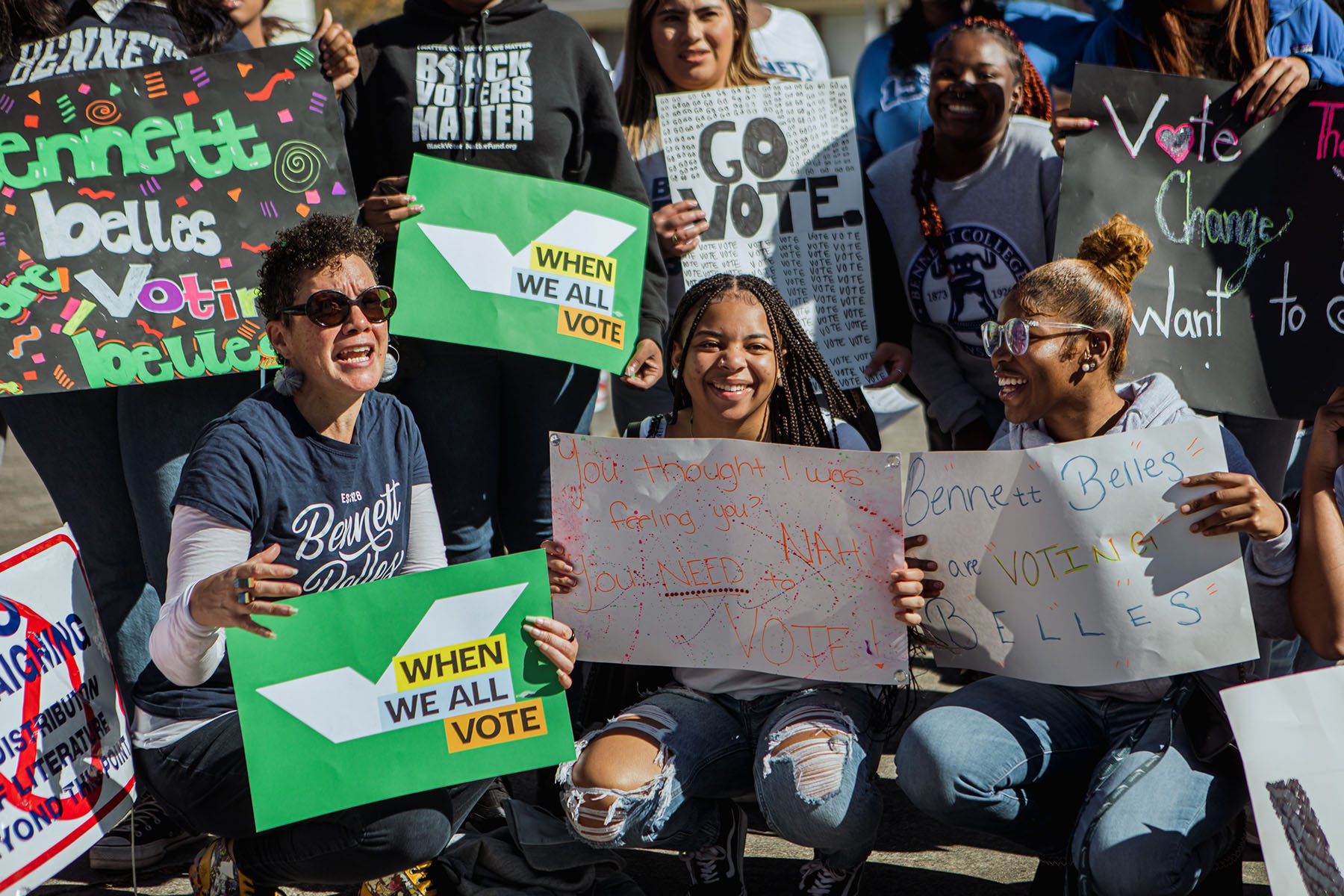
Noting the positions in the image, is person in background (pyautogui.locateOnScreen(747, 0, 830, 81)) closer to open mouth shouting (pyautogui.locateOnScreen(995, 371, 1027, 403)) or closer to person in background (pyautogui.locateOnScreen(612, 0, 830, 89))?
person in background (pyautogui.locateOnScreen(612, 0, 830, 89))

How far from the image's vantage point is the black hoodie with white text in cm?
378

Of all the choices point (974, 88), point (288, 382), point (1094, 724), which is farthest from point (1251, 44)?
point (288, 382)

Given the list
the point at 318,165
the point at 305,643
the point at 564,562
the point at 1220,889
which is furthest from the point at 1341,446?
the point at 318,165

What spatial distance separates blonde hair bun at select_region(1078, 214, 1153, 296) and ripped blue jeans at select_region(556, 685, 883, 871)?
1.20m

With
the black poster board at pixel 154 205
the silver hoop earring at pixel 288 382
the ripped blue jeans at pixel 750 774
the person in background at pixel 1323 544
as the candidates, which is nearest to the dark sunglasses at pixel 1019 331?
the person in background at pixel 1323 544

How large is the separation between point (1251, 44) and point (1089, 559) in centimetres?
205

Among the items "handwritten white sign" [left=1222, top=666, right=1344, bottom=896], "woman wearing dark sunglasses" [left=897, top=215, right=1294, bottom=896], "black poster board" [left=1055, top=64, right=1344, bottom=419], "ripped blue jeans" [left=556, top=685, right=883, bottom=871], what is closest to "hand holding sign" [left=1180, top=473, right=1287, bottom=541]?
"woman wearing dark sunglasses" [left=897, top=215, right=1294, bottom=896]

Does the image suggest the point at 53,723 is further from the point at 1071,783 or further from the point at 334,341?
the point at 1071,783

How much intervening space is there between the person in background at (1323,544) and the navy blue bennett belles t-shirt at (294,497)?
2035mm

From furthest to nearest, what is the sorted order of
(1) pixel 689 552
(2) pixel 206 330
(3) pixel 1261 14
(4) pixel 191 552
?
(3) pixel 1261 14
(2) pixel 206 330
(1) pixel 689 552
(4) pixel 191 552

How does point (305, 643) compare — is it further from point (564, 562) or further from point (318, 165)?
point (318, 165)

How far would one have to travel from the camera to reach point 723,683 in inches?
125

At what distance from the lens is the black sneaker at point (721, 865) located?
306cm

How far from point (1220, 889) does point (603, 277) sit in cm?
227
